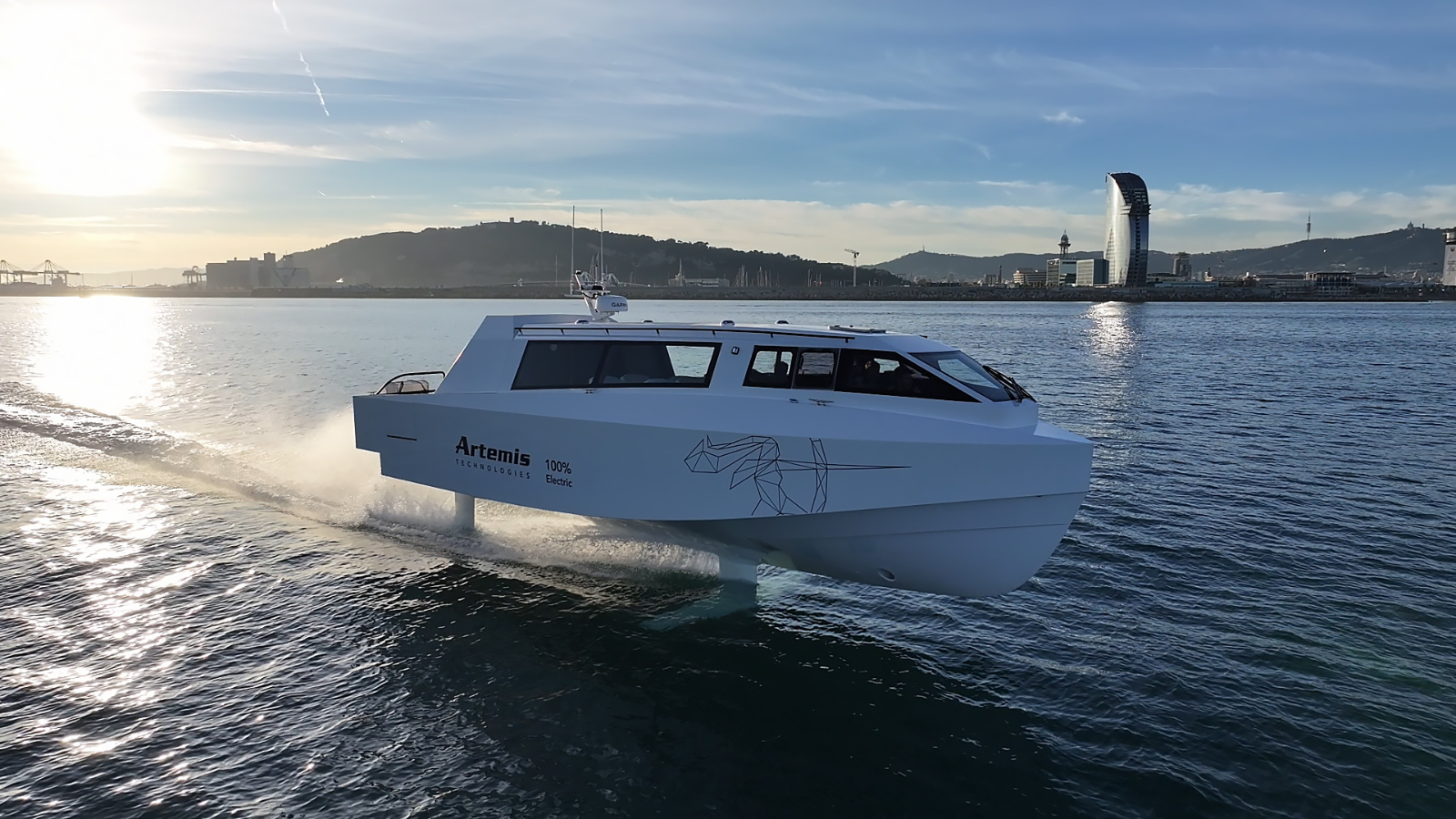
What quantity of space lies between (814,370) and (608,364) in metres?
2.83

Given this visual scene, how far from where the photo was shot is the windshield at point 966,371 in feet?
30.4

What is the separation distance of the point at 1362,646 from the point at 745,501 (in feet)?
25.0

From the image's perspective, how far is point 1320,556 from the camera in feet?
44.2

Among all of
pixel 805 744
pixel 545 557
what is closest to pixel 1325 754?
pixel 805 744

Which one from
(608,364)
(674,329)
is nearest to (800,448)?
(674,329)

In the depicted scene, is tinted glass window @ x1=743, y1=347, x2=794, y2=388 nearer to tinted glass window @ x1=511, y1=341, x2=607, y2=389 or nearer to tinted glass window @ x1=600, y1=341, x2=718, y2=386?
tinted glass window @ x1=600, y1=341, x2=718, y2=386

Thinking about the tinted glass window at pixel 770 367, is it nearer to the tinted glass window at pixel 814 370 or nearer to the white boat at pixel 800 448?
the white boat at pixel 800 448

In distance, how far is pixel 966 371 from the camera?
9.62 meters

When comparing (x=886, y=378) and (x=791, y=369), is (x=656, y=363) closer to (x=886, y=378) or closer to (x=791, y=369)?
(x=791, y=369)

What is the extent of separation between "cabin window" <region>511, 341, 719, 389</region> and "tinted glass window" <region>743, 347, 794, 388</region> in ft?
2.00

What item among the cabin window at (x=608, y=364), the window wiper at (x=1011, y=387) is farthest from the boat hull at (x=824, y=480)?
the cabin window at (x=608, y=364)

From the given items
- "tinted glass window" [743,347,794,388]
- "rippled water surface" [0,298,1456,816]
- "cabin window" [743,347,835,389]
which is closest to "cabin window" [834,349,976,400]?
"cabin window" [743,347,835,389]

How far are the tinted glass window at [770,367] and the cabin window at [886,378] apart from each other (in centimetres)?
61

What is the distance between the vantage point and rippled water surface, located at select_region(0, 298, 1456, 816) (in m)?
7.55
